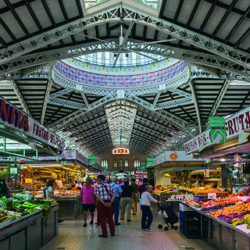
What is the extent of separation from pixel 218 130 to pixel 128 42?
10.3m

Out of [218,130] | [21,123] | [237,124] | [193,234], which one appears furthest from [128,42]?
[21,123]

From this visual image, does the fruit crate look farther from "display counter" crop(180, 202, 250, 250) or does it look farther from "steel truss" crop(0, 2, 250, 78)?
"steel truss" crop(0, 2, 250, 78)

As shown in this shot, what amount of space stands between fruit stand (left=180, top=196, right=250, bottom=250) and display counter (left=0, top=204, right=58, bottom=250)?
131 inches

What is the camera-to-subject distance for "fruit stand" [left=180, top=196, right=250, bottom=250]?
5.22 m

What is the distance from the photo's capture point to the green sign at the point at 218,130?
791 cm

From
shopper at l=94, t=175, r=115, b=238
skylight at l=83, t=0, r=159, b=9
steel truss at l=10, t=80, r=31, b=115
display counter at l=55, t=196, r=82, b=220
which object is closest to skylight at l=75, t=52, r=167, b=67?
steel truss at l=10, t=80, r=31, b=115

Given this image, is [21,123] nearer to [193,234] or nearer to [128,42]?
[193,234]

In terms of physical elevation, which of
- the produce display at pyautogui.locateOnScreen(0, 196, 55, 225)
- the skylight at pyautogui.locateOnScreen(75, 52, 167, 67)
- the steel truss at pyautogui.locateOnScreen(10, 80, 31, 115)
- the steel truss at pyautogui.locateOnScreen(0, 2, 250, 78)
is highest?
the skylight at pyautogui.locateOnScreen(75, 52, 167, 67)

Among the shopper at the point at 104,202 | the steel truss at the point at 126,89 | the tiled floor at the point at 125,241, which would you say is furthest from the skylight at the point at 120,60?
the shopper at the point at 104,202

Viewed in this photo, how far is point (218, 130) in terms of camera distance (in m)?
7.97

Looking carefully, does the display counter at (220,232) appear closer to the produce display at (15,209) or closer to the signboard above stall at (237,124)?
the signboard above stall at (237,124)

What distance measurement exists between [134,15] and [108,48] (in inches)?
120

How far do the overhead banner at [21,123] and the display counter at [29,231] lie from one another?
1.64 meters

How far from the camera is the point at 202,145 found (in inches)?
398
